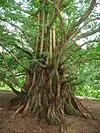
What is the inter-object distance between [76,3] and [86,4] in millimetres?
274

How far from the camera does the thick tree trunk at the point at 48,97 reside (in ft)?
18.6

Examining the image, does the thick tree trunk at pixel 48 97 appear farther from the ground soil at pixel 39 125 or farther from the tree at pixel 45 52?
the ground soil at pixel 39 125

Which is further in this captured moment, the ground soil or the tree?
the tree

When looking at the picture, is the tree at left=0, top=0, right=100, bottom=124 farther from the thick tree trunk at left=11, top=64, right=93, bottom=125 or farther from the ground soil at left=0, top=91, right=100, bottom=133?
the ground soil at left=0, top=91, right=100, bottom=133

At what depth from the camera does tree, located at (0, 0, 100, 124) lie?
5.46 metres

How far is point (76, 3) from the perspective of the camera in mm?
6109

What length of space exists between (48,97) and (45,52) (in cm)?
101

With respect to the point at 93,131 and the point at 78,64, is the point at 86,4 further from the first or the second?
the point at 93,131

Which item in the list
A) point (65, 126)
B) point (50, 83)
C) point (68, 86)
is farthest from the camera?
point (68, 86)

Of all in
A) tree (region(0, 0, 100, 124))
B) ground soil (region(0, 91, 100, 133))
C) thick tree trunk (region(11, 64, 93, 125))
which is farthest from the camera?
thick tree trunk (region(11, 64, 93, 125))

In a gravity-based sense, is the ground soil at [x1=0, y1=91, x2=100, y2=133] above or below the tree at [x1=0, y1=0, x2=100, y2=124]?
below

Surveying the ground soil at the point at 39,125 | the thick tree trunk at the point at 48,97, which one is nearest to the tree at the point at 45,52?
the thick tree trunk at the point at 48,97

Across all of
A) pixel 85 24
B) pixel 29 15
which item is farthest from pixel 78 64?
pixel 29 15

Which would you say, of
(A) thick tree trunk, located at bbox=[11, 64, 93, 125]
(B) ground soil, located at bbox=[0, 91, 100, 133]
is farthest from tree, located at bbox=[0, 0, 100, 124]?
(B) ground soil, located at bbox=[0, 91, 100, 133]
